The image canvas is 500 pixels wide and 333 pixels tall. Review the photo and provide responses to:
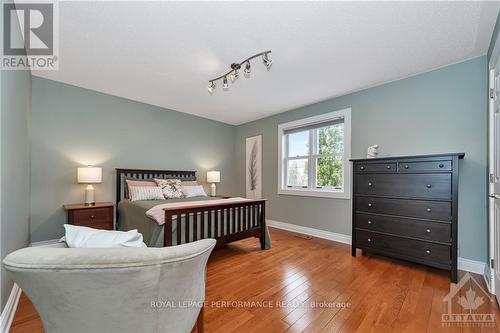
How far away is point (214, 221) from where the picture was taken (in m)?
2.67

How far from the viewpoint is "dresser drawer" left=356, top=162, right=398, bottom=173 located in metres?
2.58

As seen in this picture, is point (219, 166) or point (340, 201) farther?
point (219, 166)

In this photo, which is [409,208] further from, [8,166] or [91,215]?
[91,215]

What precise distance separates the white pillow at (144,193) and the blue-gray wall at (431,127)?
2.56 meters

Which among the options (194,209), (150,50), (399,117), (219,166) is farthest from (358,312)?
(219,166)

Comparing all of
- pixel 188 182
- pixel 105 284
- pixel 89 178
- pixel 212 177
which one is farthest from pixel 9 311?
pixel 212 177

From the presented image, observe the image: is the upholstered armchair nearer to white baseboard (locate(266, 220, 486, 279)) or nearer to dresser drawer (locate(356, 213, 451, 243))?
dresser drawer (locate(356, 213, 451, 243))

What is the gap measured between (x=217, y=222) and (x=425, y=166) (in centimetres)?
245

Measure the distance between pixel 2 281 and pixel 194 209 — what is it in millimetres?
1463

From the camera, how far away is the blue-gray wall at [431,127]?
2369mm

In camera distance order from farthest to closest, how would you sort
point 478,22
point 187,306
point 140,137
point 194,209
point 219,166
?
point 219,166 < point 140,137 < point 194,209 < point 478,22 < point 187,306

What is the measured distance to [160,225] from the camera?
228 centimetres

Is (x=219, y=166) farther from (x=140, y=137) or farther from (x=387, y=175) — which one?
(x=387, y=175)

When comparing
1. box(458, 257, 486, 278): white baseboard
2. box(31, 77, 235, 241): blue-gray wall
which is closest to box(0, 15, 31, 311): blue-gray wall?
box(31, 77, 235, 241): blue-gray wall
